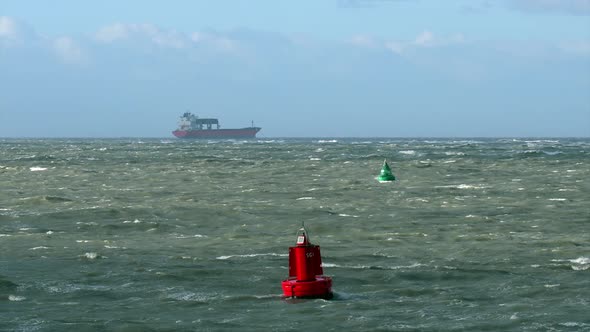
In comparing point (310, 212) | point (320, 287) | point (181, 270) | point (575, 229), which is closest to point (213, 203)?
point (310, 212)

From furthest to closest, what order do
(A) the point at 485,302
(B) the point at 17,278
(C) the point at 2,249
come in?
(C) the point at 2,249 < (B) the point at 17,278 < (A) the point at 485,302

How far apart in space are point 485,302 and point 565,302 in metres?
1.36

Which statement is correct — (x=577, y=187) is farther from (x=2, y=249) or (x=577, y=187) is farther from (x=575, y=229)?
(x=2, y=249)

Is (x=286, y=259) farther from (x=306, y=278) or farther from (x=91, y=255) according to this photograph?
(x=306, y=278)

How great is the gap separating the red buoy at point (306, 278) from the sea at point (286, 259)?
22cm

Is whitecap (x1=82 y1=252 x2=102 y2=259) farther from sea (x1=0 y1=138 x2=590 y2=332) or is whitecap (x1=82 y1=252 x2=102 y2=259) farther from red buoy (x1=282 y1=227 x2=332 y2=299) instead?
red buoy (x1=282 y1=227 x2=332 y2=299)

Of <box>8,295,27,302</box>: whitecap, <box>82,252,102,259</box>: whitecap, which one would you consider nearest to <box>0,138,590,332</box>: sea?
<box>8,295,27,302</box>: whitecap

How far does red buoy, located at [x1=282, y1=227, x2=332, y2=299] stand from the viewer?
21.7m

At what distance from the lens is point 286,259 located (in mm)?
27172

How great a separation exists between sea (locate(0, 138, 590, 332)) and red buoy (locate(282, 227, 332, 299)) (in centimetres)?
22

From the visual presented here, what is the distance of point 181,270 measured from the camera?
1005 inches

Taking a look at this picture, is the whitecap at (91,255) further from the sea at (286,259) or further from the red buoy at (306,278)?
the red buoy at (306,278)

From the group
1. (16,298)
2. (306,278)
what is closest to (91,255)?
(16,298)

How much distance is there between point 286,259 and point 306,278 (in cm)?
536
